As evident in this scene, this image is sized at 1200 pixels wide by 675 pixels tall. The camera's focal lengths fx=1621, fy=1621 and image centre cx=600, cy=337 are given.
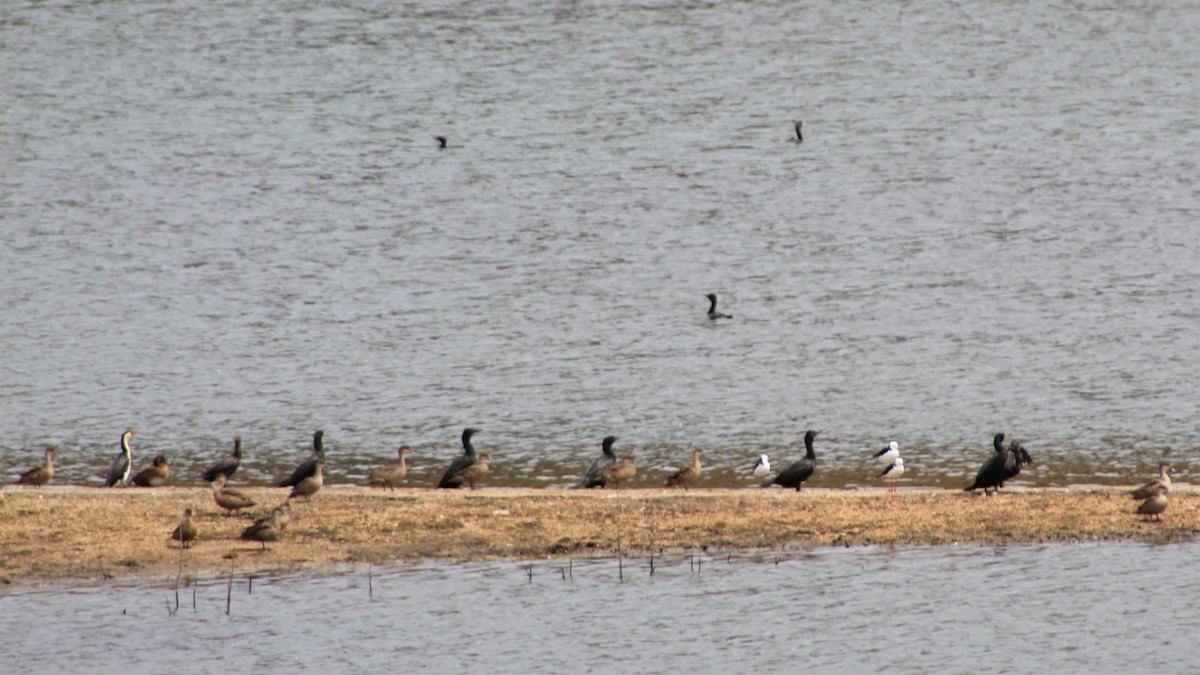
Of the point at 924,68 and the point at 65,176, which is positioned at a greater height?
the point at 924,68

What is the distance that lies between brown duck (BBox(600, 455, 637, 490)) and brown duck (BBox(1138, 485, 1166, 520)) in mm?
7832

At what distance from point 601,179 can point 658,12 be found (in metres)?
16.0

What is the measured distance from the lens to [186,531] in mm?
19234

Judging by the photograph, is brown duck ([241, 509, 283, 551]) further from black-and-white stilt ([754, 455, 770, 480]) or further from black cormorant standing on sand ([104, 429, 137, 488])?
black-and-white stilt ([754, 455, 770, 480])

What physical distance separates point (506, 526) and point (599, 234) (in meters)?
25.3

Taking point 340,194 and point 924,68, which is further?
point 924,68

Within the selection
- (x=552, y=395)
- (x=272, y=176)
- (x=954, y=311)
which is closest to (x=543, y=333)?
(x=552, y=395)

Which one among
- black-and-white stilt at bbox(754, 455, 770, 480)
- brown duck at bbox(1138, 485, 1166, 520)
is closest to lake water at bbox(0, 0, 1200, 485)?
black-and-white stilt at bbox(754, 455, 770, 480)

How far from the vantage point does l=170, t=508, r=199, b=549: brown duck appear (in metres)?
19.2

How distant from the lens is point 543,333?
122 ft

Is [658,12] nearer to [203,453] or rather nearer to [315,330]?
[315,330]

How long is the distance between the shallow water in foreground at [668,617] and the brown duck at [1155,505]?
0.90m

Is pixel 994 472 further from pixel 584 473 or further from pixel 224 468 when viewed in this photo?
pixel 224 468

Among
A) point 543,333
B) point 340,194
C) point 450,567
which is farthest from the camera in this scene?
point 340,194
